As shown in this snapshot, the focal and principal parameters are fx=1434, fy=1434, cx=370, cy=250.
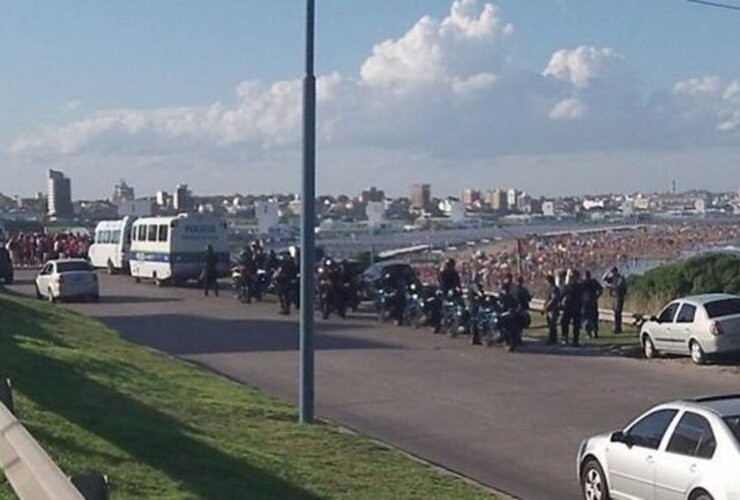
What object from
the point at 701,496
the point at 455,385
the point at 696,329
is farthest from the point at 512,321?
the point at 701,496

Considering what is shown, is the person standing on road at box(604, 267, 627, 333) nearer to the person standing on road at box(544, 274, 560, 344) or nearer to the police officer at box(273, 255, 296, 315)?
the person standing on road at box(544, 274, 560, 344)

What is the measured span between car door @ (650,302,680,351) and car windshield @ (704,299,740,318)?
2.71ft

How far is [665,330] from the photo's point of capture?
28.0 metres

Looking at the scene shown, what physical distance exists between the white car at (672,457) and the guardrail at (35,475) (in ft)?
18.9

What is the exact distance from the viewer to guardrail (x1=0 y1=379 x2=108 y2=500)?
5863 mm

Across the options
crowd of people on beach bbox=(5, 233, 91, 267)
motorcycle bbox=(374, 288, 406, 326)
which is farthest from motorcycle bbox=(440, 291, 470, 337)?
crowd of people on beach bbox=(5, 233, 91, 267)

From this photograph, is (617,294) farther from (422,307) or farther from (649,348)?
(422,307)

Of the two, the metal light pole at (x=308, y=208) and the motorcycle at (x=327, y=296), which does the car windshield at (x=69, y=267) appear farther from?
the metal light pole at (x=308, y=208)

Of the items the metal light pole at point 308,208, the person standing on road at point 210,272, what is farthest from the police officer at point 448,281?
the metal light pole at point 308,208

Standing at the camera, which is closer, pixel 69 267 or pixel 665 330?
pixel 665 330

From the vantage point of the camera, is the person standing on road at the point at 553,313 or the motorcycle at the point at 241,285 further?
the motorcycle at the point at 241,285

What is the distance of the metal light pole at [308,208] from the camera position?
17.3m

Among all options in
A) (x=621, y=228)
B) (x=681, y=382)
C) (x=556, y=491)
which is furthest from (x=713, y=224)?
(x=556, y=491)

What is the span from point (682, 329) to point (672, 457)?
15963 mm
